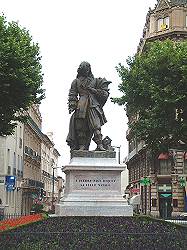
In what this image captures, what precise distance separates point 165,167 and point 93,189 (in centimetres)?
3882

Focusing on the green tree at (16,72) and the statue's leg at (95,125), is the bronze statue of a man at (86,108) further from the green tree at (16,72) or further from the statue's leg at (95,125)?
the green tree at (16,72)

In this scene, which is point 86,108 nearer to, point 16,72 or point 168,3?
point 16,72

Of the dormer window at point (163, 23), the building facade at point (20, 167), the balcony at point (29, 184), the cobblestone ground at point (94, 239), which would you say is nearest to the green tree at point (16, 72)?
the building facade at point (20, 167)

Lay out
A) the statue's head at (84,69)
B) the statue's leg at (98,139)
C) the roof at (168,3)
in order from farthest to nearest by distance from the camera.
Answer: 1. the roof at (168,3)
2. the statue's head at (84,69)
3. the statue's leg at (98,139)

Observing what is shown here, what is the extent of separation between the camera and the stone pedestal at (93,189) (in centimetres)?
1401

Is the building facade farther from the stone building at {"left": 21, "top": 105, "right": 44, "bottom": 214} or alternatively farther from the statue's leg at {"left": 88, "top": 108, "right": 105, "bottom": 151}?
the statue's leg at {"left": 88, "top": 108, "right": 105, "bottom": 151}

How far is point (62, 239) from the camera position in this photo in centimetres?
1049

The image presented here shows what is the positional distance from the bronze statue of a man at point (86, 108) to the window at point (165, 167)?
121 ft

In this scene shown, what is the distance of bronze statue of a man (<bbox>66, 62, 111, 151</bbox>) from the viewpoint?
15641 millimetres

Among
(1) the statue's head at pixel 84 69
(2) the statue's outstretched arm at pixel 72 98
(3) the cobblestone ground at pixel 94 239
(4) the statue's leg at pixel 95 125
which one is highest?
(1) the statue's head at pixel 84 69

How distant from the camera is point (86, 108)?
1581 centimetres

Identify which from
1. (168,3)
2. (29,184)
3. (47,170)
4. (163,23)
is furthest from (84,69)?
(47,170)

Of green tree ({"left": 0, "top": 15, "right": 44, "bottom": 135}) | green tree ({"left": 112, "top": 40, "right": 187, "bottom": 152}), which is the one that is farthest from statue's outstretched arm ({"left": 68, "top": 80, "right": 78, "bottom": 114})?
green tree ({"left": 112, "top": 40, "right": 187, "bottom": 152})

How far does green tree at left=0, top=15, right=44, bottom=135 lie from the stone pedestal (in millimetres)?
10417
